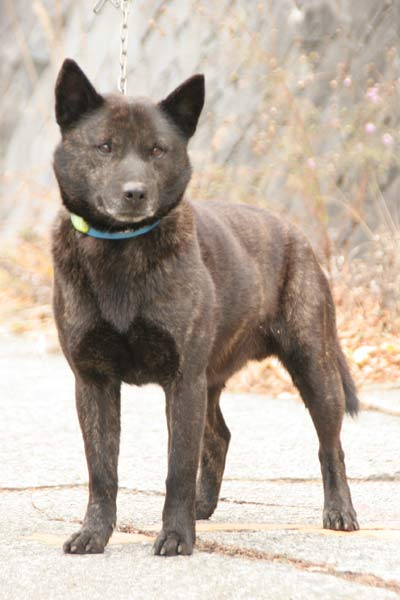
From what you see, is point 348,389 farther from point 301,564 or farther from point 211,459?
point 301,564

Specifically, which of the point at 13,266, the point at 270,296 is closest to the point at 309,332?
the point at 270,296

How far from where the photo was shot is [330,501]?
396 cm

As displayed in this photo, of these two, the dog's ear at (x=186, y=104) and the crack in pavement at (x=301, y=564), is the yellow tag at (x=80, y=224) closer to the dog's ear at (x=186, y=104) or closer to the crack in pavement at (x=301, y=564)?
the dog's ear at (x=186, y=104)

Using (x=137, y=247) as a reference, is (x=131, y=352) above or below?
below

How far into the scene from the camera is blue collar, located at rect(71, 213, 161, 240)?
349cm

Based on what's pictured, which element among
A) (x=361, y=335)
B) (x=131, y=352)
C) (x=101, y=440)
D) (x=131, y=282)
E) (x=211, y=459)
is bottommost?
(x=361, y=335)

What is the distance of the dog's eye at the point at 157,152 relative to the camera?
3461 mm

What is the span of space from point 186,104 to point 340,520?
4.91 feet

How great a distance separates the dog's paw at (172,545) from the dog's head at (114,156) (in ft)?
3.07

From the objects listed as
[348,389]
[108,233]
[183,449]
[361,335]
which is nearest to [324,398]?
[348,389]

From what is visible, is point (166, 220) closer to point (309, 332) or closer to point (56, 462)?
point (309, 332)

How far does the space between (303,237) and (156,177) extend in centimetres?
107

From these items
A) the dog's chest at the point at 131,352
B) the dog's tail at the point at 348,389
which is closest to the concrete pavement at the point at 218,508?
the dog's tail at the point at 348,389

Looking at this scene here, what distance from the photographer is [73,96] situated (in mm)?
3492
